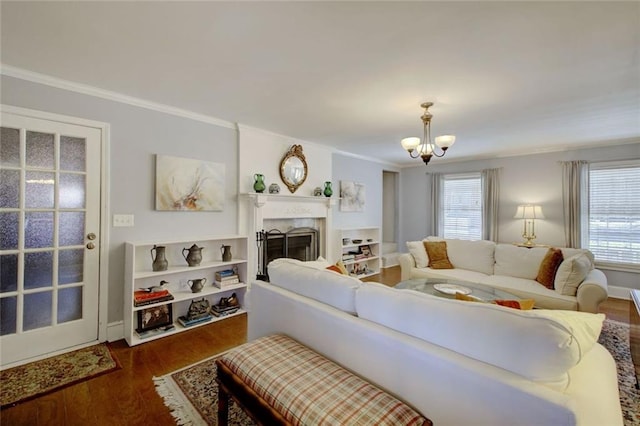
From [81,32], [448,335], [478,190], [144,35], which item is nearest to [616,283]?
[478,190]

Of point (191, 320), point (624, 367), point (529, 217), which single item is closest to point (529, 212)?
point (529, 217)

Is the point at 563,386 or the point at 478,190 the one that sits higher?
the point at 478,190

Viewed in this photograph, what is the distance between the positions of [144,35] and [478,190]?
19.1 feet

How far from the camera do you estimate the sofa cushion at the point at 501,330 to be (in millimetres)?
935

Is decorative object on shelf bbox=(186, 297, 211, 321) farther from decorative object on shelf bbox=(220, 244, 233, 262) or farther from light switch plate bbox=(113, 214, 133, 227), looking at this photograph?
light switch plate bbox=(113, 214, 133, 227)

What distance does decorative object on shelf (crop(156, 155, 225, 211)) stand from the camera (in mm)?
3016

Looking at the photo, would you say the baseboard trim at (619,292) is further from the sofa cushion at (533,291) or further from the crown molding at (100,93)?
the crown molding at (100,93)

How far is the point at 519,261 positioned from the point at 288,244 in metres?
3.14

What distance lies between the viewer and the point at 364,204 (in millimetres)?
5672

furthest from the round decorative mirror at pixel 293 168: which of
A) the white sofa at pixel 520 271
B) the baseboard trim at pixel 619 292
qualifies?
the baseboard trim at pixel 619 292

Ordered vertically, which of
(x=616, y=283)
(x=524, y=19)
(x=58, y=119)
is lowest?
(x=616, y=283)

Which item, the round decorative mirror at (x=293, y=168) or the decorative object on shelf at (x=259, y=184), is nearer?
the decorative object on shelf at (x=259, y=184)

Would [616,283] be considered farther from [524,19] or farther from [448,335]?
[448,335]

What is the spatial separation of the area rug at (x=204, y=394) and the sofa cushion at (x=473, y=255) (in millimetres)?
1526
